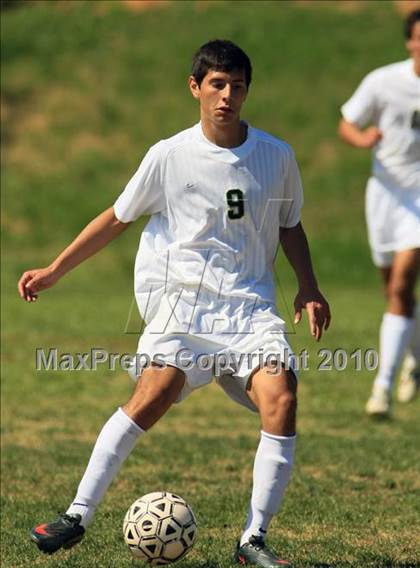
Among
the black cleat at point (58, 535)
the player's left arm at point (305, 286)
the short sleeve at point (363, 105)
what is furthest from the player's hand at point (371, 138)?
the black cleat at point (58, 535)

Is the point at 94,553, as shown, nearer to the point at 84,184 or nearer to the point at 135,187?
the point at 135,187

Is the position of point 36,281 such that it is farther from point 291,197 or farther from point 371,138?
point 371,138

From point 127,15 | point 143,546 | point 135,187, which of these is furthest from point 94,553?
point 127,15

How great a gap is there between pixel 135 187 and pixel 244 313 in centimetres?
69

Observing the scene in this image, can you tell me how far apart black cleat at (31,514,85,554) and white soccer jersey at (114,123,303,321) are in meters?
1.02

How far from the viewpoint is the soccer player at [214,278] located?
5.49m

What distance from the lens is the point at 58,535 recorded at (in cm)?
538

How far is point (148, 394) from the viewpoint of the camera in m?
5.49

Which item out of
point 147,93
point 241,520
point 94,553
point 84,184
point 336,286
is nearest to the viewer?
point 94,553

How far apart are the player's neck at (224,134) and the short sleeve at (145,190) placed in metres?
0.21

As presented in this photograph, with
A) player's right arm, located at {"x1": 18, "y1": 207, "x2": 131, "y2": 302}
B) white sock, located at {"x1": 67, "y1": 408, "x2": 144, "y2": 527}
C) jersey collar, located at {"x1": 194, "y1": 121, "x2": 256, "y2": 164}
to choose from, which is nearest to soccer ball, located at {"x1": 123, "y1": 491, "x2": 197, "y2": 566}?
white sock, located at {"x1": 67, "y1": 408, "x2": 144, "y2": 527}

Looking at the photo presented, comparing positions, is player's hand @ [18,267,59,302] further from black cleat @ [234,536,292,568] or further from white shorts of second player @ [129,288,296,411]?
black cleat @ [234,536,292,568]

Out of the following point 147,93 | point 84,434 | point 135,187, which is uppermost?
point 147,93

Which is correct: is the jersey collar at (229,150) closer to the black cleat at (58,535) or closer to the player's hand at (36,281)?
the player's hand at (36,281)
